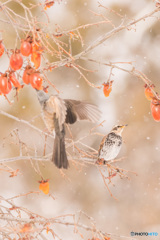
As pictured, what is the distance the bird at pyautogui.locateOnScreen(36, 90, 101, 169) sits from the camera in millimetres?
1240

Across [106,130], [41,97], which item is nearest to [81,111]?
[41,97]

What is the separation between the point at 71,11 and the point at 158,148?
2.05 m

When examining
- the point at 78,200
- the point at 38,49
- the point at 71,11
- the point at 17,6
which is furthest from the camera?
the point at 78,200

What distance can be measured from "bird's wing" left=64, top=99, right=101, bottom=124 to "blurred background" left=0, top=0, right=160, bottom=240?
227 centimetres

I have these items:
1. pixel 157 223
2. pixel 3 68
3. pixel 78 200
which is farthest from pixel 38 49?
pixel 157 223

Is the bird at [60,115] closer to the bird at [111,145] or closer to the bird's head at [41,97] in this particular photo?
the bird's head at [41,97]

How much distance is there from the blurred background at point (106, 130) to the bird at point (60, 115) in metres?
2.28

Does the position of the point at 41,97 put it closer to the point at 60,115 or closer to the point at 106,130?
the point at 60,115

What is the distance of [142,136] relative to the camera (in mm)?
4457

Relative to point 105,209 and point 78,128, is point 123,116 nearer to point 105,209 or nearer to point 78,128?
point 78,128

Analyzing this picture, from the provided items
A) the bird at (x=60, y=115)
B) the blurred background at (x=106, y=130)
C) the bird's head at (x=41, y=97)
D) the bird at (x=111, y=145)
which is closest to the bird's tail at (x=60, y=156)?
the bird at (x=60, y=115)

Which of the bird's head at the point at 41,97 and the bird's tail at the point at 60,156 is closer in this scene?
the bird's tail at the point at 60,156

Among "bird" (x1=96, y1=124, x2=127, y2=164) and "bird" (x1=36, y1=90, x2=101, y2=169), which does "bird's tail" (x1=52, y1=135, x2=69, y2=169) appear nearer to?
"bird" (x1=36, y1=90, x2=101, y2=169)

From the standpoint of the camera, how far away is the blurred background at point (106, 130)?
400cm
